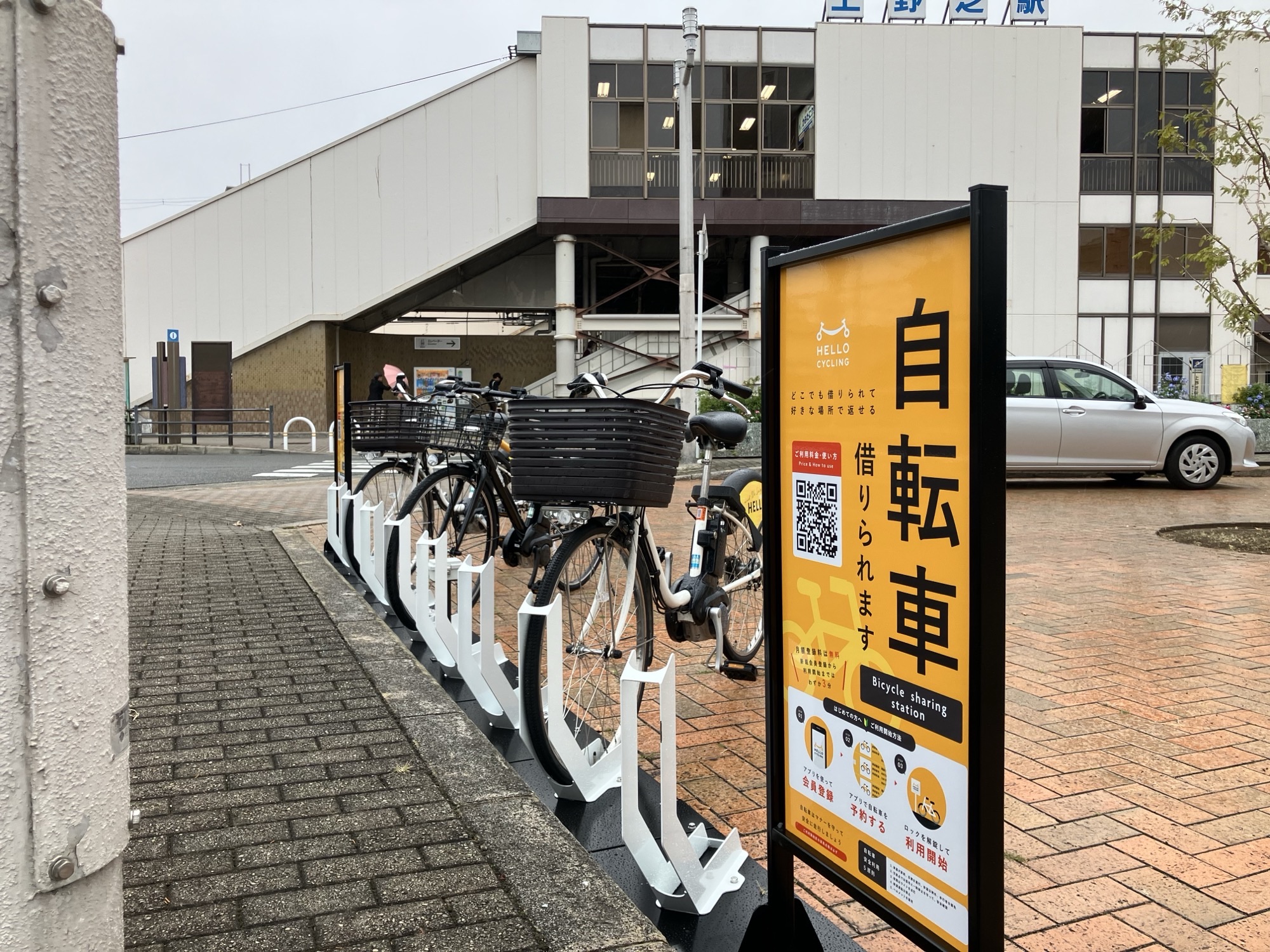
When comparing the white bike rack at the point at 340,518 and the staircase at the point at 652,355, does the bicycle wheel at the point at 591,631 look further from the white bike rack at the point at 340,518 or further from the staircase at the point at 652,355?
the staircase at the point at 652,355

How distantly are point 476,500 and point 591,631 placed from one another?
2.14 metres

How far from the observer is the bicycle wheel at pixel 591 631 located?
3.06 meters

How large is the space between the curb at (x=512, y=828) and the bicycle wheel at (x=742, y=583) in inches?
47.9

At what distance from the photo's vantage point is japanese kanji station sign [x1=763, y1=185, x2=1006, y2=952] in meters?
1.57

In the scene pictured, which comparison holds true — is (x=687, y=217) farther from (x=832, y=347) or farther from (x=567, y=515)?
(x=832, y=347)

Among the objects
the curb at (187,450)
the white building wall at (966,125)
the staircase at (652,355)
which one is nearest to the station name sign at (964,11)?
the white building wall at (966,125)

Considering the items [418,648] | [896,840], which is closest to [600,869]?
[896,840]

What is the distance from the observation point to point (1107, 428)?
12.3 m

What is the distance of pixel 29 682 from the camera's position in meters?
1.43

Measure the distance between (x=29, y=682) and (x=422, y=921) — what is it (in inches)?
48.5

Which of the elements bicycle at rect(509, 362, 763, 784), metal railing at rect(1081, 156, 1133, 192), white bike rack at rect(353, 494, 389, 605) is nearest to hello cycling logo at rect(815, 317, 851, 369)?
bicycle at rect(509, 362, 763, 784)

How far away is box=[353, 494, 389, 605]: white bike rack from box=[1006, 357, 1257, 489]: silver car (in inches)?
336

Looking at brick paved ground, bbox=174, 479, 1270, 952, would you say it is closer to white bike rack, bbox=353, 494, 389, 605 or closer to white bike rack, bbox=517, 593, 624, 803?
white bike rack, bbox=517, 593, 624, 803

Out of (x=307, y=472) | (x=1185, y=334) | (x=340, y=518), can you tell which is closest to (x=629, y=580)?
(x=340, y=518)
